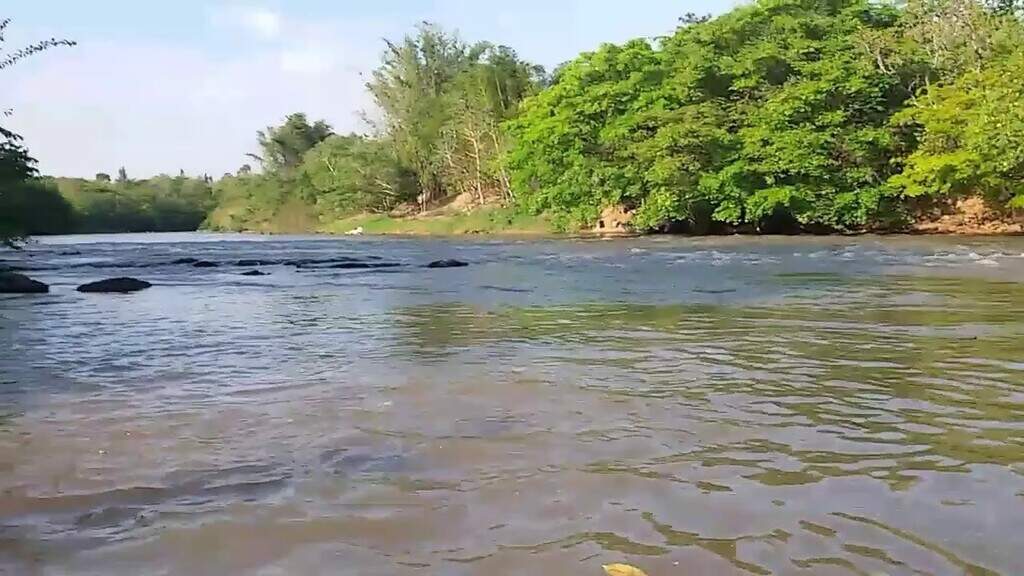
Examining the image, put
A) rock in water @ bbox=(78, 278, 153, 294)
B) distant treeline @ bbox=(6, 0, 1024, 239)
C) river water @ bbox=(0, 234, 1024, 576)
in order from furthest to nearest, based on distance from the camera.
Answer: distant treeline @ bbox=(6, 0, 1024, 239) → rock in water @ bbox=(78, 278, 153, 294) → river water @ bbox=(0, 234, 1024, 576)

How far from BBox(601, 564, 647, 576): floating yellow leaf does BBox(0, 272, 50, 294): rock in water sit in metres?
16.3

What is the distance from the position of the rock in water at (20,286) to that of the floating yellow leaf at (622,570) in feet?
53.5

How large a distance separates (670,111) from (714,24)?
5218 millimetres

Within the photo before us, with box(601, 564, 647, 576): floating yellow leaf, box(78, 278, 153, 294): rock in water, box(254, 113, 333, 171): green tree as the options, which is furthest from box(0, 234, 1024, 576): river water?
box(254, 113, 333, 171): green tree

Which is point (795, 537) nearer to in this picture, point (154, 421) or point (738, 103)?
point (154, 421)

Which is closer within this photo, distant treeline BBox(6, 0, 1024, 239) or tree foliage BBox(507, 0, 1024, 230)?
distant treeline BBox(6, 0, 1024, 239)

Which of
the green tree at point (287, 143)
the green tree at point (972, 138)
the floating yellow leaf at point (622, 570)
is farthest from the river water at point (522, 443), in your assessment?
the green tree at point (287, 143)

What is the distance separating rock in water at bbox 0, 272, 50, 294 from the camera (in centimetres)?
1694

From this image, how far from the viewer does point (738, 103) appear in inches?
1585

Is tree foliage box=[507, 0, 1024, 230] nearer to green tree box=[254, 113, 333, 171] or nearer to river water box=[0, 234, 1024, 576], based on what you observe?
river water box=[0, 234, 1024, 576]

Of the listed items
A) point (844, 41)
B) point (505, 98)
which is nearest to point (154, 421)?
point (844, 41)

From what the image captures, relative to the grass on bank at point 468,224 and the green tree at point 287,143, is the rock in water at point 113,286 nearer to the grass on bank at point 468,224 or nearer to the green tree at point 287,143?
the grass on bank at point 468,224

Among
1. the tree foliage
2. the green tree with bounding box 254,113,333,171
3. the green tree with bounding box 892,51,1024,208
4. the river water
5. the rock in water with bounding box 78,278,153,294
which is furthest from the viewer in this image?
the green tree with bounding box 254,113,333,171

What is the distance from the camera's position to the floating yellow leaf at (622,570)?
10.3ft
